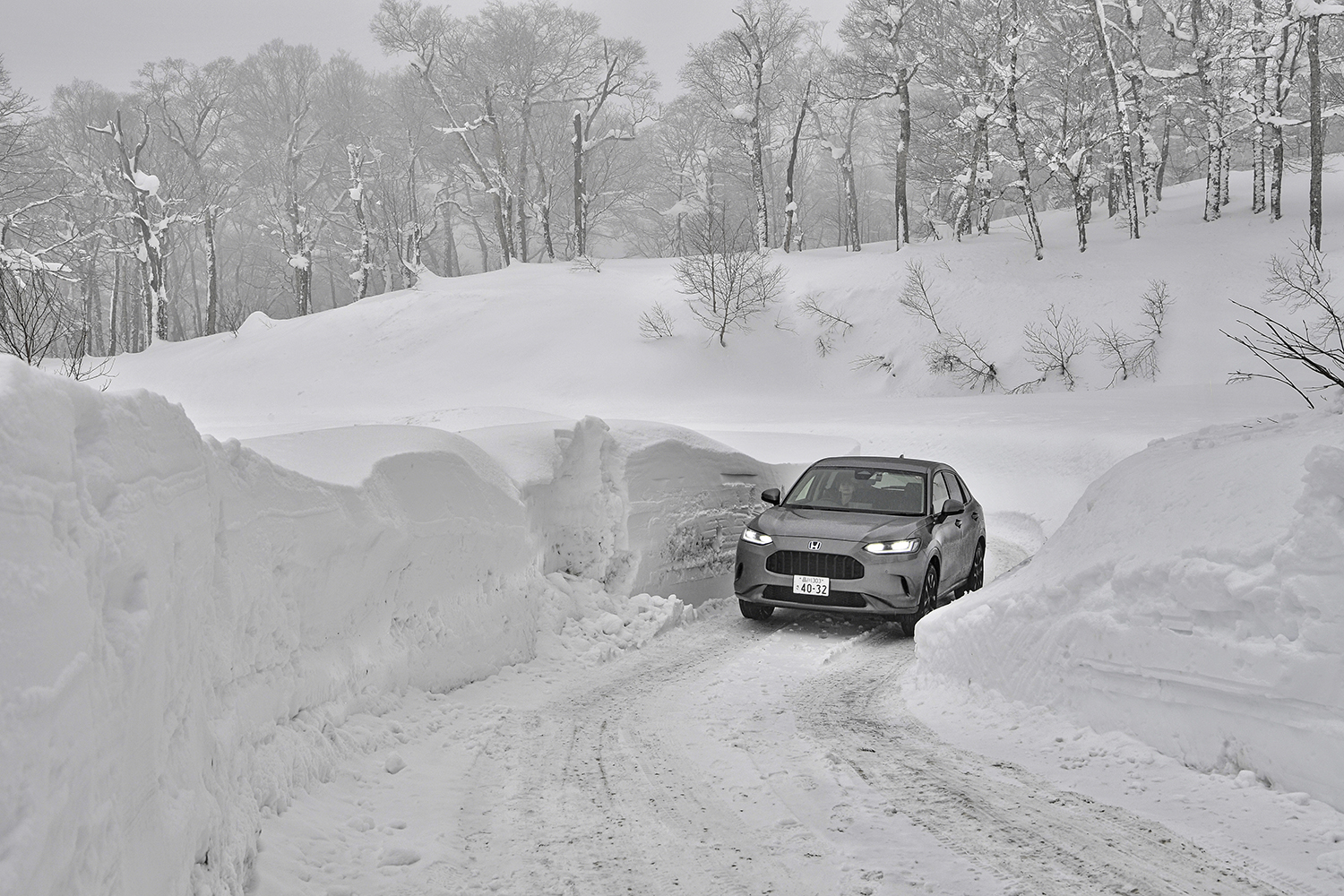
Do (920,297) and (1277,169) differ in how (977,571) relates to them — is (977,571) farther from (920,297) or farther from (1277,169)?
(1277,169)

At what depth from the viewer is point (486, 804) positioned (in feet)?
16.5

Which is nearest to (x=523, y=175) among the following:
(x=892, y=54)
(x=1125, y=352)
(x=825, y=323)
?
(x=892, y=54)

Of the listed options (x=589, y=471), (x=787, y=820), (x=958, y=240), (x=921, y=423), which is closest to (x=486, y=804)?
(x=787, y=820)

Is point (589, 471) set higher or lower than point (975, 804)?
higher

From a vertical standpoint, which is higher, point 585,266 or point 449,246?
point 449,246

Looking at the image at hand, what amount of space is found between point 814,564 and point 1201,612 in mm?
4318

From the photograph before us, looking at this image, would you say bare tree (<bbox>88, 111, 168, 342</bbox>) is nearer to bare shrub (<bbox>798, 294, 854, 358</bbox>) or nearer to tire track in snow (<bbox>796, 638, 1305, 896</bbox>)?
bare shrub (<bbox>798, 294, 854, 358</bbox>)

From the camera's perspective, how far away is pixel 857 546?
30.7ft

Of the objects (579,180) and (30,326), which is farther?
(579,180)

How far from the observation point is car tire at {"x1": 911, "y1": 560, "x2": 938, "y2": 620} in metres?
9.45

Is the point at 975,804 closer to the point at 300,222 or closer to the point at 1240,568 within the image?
the point at 1240,568

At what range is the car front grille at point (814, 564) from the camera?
9352 millimetres

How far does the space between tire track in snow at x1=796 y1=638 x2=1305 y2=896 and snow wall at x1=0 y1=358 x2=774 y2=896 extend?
8.59 ft

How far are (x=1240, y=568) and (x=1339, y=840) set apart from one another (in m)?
1.33
